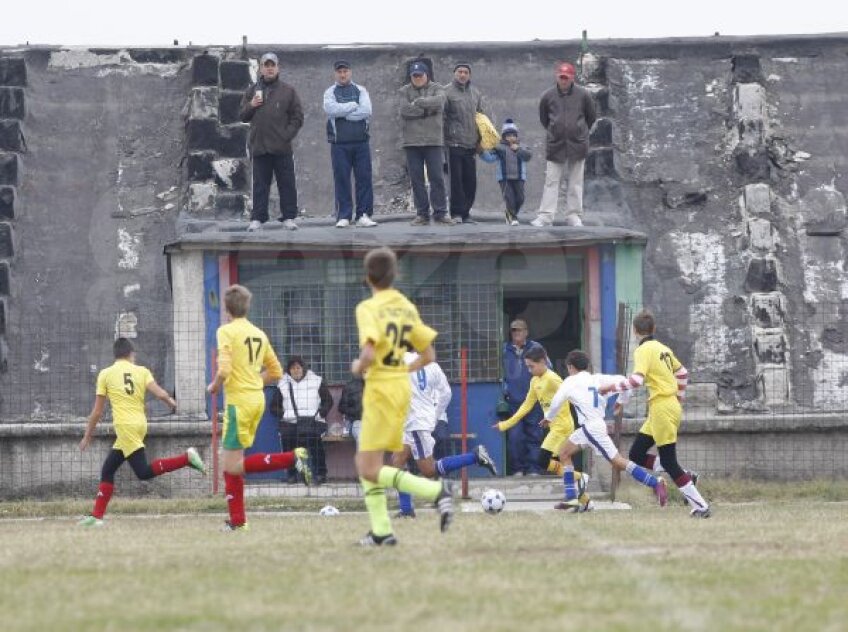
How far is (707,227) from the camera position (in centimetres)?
2528

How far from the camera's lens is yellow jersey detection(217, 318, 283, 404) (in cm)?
1498

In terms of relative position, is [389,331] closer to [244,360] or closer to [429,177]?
[244,360]

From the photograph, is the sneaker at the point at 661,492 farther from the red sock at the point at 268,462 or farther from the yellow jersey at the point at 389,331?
the yellow jersey at the point at 389,331

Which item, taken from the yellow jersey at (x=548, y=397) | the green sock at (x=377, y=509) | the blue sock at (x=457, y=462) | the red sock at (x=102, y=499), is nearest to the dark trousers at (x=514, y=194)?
the yellow jersey at (x=548, y=397)

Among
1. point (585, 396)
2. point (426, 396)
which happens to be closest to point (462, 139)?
point (426, 396)

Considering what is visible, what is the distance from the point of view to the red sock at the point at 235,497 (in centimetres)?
1500

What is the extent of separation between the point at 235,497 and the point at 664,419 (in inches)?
171

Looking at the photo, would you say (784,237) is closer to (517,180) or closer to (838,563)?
(517,180)

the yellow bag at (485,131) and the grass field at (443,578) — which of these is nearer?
the grass field at (443,578)

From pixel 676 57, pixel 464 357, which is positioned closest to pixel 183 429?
pixel 464 357

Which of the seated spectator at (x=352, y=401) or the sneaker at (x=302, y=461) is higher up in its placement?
the seated spectator at (x=352, y=401)

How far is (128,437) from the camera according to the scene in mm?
17203

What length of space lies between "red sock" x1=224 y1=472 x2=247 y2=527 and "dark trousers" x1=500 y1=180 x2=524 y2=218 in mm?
8546

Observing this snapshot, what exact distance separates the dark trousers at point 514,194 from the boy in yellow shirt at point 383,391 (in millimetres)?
10483
